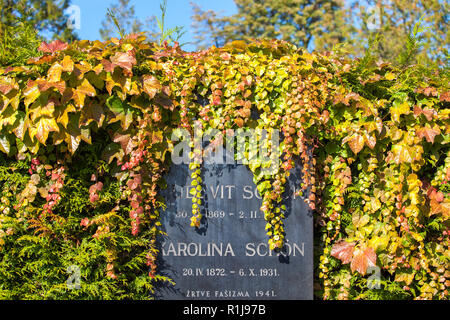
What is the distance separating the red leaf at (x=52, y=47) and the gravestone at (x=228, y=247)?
1067 mm

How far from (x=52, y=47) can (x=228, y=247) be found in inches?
68.3

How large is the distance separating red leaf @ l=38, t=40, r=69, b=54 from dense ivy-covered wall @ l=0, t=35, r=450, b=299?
0.01 m

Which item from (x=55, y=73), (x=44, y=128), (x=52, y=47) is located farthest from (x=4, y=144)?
(x=52, y=47)

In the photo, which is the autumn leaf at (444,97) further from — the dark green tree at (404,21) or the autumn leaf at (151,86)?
the dark green tree at (404,21)

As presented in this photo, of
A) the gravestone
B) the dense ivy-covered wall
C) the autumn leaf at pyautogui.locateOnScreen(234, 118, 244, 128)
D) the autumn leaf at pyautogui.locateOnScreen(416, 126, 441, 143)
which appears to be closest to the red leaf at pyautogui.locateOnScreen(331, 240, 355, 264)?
the dense ivy-covered wall

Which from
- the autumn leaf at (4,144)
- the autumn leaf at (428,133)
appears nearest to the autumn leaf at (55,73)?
the autumn leaf at (4,144)

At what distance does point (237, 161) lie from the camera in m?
2.76

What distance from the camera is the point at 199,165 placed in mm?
2727

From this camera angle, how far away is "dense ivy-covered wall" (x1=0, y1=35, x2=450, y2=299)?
2580 mm

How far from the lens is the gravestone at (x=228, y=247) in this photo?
2.70 metres

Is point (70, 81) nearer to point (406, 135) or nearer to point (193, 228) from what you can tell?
point (193, 228)

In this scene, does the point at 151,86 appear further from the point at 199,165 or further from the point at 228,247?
the point at 228,247

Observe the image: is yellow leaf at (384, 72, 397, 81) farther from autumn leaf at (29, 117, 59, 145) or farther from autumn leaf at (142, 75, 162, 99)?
autumn leaf at (29, 117, 59, 145)
